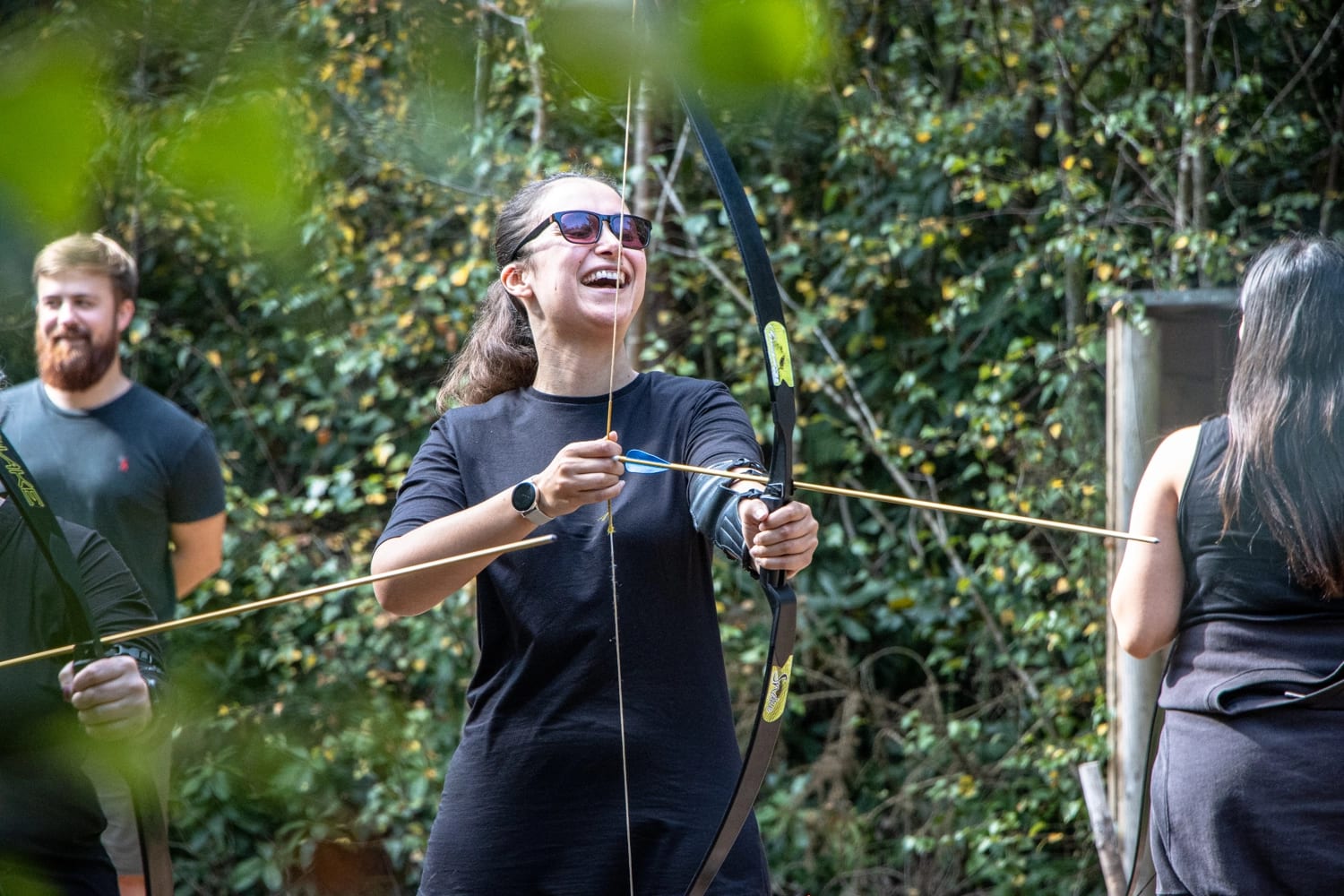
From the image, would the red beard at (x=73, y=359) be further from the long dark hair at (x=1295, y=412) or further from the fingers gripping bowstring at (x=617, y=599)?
the long dark hair at (x=1295, y=412)

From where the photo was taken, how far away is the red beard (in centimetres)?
263

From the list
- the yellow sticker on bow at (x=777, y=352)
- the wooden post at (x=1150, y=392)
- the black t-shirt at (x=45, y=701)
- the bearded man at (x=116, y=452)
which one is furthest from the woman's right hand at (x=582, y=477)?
the wooden post at (x=1150, y=392)

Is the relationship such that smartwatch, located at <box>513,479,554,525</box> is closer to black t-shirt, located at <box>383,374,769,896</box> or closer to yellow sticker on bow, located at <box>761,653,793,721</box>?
black t-shirt, located at <box>383,374,769,896</box>

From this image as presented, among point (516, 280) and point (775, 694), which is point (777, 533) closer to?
point (775, 694)

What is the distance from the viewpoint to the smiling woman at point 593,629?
1.47 m

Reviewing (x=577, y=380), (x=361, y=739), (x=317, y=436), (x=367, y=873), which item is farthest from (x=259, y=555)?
(x=577, y=380)

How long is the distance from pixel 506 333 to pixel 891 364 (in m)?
2.68

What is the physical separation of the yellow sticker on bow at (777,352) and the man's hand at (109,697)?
0.72m

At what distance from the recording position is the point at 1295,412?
5.46ft

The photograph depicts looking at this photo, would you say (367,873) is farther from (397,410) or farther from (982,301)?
(982,301)

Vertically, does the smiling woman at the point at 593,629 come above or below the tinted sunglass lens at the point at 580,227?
below

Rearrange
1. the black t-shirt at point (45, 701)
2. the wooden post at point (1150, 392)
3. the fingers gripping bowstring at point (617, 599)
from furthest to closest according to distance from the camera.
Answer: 1. the wooden post at point (1150, 392)
2. the fingers gripping bowstring at point (617, 599)
3. the black t-shirt at point (45, 701)

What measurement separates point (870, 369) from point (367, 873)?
2.05 meters

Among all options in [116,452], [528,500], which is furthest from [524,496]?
[116,452]
